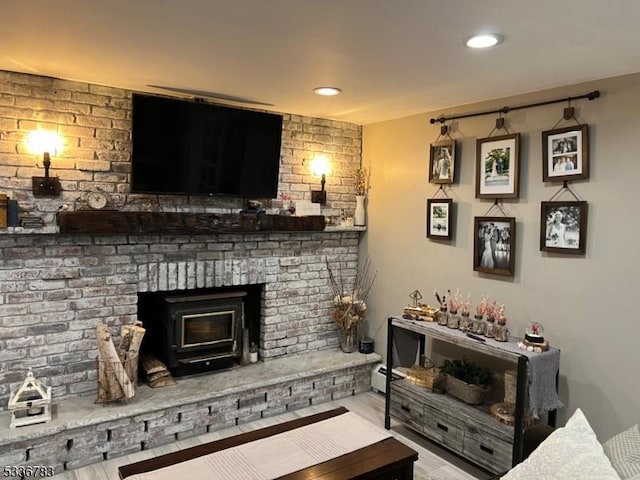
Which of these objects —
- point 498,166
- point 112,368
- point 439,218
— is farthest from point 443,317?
point 112,368

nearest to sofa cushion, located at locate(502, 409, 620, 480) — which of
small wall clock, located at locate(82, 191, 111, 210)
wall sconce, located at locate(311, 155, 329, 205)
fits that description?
small wall clock, located at locate(82, 191, 111, 210)

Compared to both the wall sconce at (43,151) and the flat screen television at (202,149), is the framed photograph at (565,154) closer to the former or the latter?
the flat screen television at (202,149)

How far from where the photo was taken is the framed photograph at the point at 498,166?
319 centimetres

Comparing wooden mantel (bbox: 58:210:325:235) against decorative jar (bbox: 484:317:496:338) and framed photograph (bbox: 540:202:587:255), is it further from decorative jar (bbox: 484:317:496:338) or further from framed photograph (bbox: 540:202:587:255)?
framed photograph (bbox: 540:202:587:255)

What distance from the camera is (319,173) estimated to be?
4340 mm

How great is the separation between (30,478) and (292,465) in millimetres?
1698

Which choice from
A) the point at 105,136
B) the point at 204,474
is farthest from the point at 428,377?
the point at 105,136

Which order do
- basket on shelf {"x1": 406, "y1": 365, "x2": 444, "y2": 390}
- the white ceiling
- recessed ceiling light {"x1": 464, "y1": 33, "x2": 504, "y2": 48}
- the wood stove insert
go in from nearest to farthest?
the white ceiling < recessed ceiling light {"x1": 464, "y1": 33, "x2": 504, "y2": 48} < basket on shelf {"x1": 406, "y1": 365, "x2": 444, "y2": 390} < the wood stove insert

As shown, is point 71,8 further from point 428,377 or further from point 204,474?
point 428,377

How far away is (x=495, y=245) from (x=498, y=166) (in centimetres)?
56

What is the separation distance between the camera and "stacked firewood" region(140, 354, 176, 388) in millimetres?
3499

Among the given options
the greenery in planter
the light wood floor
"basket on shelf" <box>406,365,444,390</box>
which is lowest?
the light wood floor

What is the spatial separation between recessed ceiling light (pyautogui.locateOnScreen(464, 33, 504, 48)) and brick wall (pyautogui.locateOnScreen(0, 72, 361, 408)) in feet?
7.53

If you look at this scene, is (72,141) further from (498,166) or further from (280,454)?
(498,166)
